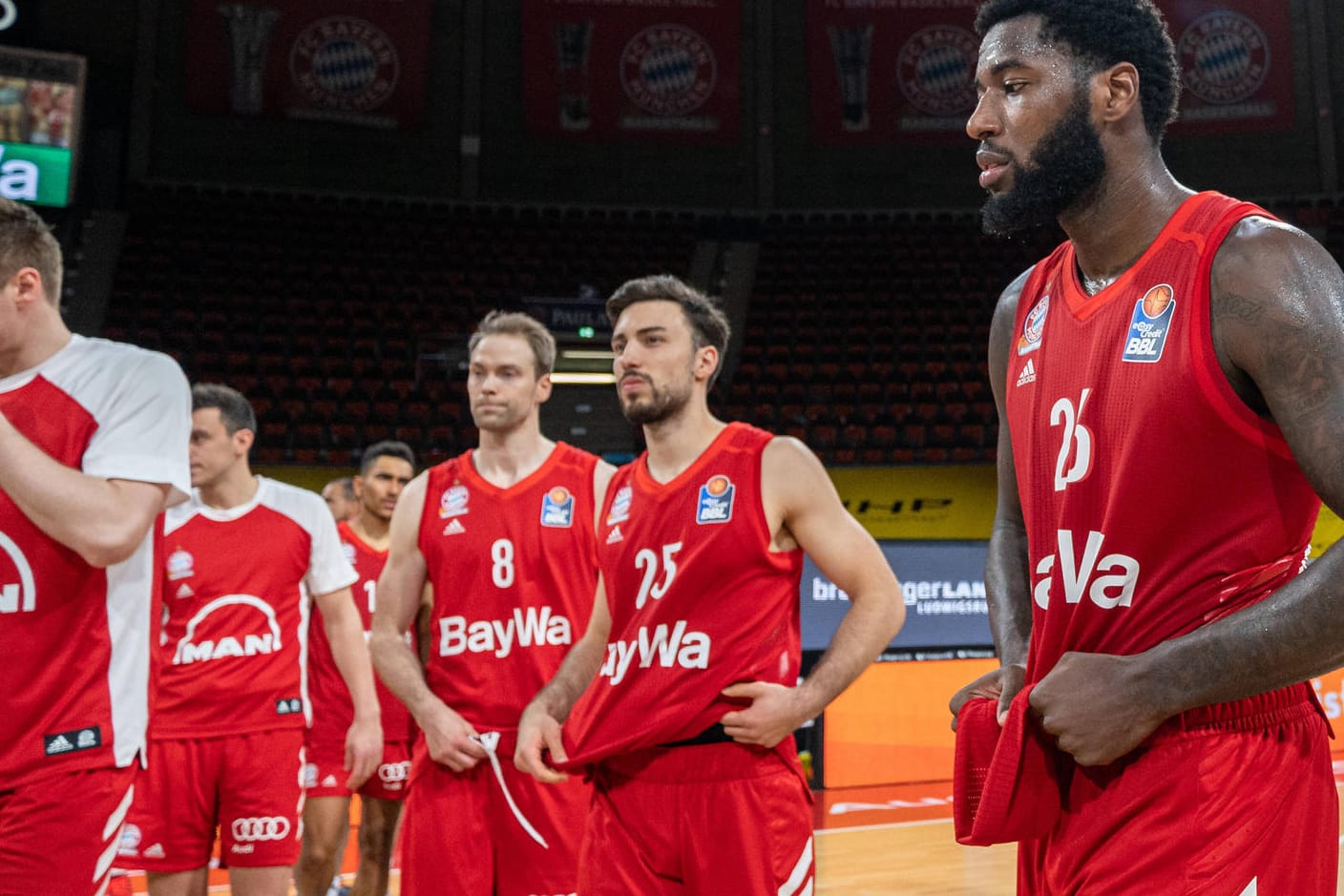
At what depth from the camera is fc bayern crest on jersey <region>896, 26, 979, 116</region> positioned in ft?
66.9

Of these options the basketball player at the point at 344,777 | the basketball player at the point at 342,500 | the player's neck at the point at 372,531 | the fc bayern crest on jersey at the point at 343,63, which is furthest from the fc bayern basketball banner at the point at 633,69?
the basketball player at the point at 344,777

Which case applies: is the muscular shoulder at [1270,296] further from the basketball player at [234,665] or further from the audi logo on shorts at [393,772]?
the audi logo on shorts at [393,772]

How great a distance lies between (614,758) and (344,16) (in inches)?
731

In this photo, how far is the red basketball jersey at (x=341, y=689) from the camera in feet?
20.4

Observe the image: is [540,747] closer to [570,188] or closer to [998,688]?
[998,688]

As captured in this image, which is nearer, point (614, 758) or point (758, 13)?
point (614, 758)

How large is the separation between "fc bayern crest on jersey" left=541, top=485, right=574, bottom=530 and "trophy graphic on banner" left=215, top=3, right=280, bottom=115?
16.7 meters

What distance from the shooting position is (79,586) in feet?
8.89

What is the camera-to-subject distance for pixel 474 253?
1886cm

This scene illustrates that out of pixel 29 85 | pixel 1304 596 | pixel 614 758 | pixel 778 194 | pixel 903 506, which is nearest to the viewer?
pixel 1304 596

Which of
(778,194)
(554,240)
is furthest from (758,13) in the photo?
(554,240)

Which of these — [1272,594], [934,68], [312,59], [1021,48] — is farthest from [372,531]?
[934,68]

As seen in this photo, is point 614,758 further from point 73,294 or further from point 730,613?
point 73,294

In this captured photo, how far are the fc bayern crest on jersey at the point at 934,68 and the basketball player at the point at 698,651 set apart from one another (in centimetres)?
1806
